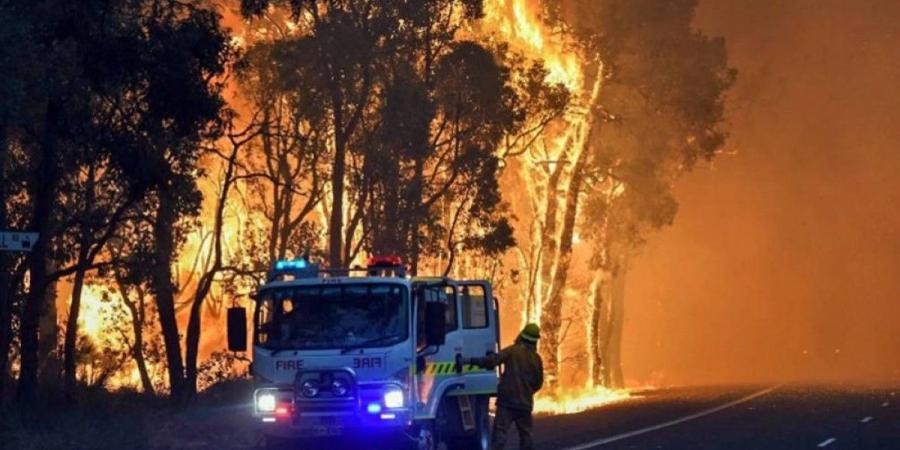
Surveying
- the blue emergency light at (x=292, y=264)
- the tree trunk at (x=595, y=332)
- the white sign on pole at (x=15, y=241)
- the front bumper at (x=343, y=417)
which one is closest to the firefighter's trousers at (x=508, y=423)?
the front bumper at (x=343, y=417)

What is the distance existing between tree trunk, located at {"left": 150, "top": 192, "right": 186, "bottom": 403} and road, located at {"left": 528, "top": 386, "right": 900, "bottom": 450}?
27.7 feet

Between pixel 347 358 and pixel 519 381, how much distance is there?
2.35m

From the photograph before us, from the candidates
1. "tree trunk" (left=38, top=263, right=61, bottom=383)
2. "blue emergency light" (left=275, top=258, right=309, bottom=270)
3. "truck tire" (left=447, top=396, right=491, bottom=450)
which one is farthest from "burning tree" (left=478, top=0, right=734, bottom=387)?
"blue emergency light" (left=275, top=258, right=309, bottom=270)

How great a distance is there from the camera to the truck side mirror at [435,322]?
21.2 metres

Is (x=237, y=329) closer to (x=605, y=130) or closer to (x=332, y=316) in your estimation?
(x=332, y=316)

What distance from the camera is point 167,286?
36750 mm

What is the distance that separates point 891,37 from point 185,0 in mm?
79321

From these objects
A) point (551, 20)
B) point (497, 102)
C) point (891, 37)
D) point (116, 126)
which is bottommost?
point (116, 126)

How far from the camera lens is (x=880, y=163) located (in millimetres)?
110562

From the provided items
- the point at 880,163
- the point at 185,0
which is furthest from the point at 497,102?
the point at 880,163

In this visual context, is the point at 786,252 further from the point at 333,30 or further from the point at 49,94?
the point at 49,94

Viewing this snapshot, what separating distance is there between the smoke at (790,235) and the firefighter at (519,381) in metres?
87.1

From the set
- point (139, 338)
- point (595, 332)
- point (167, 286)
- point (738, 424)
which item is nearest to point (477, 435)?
point (738, 424)

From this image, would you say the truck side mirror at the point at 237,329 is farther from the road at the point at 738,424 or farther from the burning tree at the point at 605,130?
the burning tree at the point at 605,130
